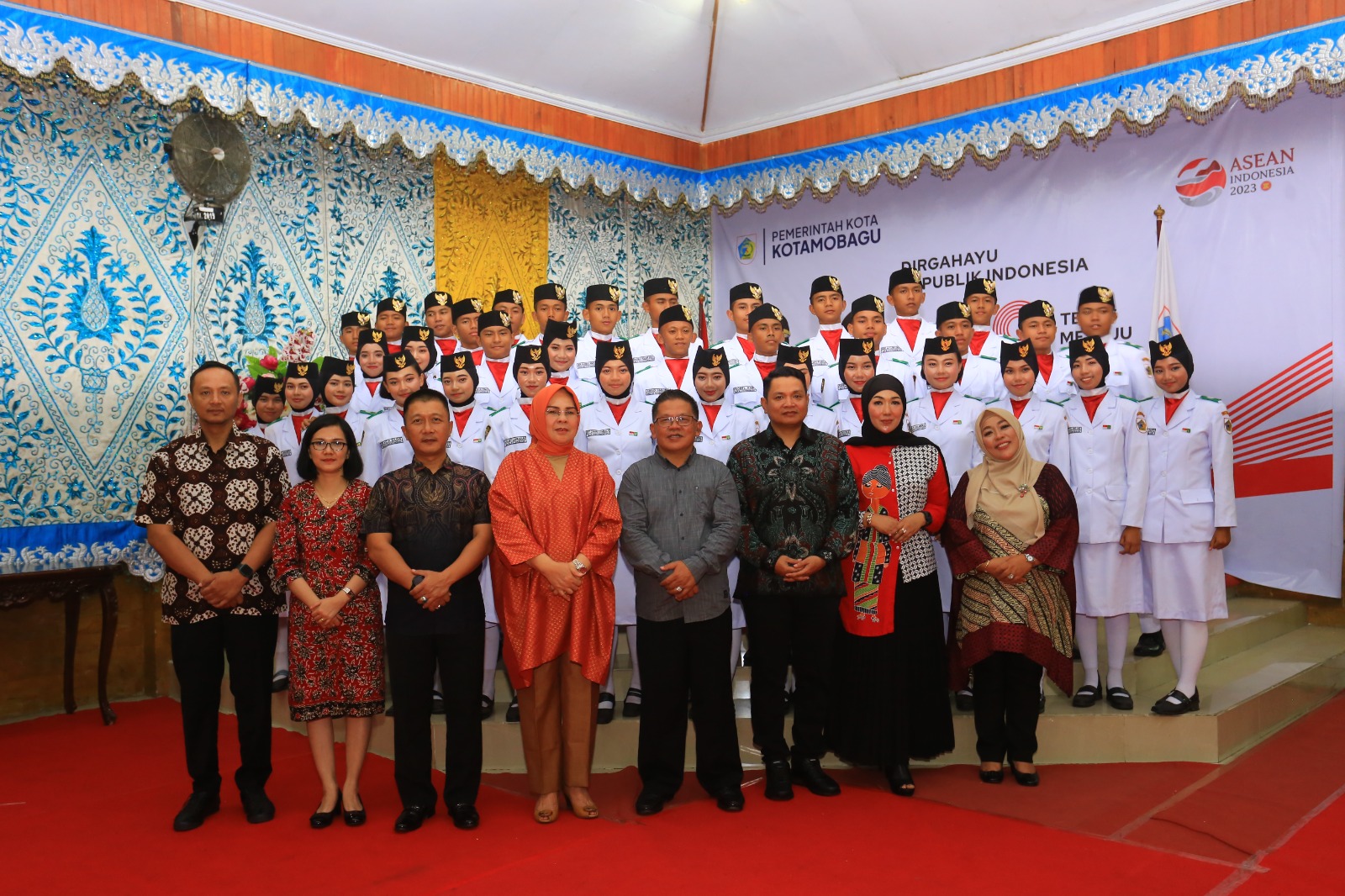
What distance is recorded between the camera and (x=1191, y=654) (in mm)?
4516

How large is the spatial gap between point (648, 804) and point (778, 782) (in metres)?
0.50

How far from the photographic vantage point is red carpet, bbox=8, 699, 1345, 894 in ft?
10.3

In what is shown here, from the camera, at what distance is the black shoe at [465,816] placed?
3.57 meters

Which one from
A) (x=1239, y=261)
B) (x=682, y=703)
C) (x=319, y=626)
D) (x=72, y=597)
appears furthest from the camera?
(x=1239, y=261)

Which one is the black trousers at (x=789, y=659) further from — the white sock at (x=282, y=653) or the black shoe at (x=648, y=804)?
the white sock at (x=282, y=653)

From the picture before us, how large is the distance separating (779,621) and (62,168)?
4678 mm

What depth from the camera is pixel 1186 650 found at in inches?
178

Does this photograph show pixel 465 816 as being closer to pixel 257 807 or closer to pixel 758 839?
pixel 257 807

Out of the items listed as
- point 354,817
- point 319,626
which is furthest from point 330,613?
point 354,817

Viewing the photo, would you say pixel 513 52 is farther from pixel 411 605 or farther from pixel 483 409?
pixel 411 605

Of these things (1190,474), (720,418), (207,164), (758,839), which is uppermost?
(207,164)

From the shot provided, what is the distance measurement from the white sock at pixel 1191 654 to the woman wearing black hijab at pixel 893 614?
1244 mm

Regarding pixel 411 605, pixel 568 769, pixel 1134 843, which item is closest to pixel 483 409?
pixel 411 605

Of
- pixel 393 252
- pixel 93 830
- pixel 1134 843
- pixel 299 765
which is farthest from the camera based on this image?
pixel 393 252
